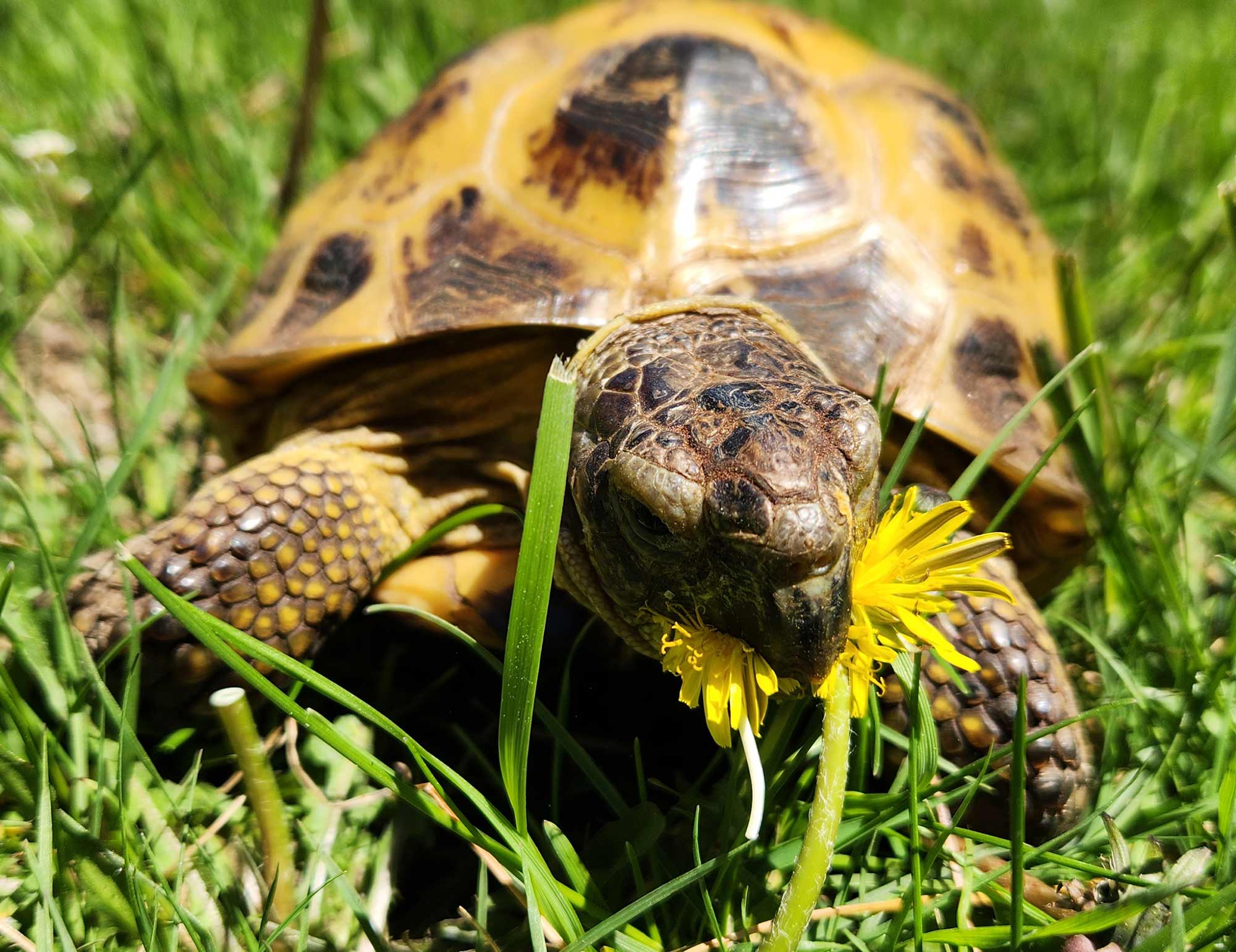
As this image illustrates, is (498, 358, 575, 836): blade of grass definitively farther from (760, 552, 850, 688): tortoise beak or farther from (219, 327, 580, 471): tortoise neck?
(219, 327, 580, 471): tortoise neck

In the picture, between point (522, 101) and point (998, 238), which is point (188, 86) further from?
point (998, 238)

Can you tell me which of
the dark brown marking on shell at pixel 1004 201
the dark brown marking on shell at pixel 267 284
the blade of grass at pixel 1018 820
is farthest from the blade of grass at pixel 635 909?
the dark brown marking on shell at pixel 1004 201

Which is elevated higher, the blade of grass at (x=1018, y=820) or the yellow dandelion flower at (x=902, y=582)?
the yellow dandelion flower at (x=902, y=582)

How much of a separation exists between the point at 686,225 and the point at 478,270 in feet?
1.63

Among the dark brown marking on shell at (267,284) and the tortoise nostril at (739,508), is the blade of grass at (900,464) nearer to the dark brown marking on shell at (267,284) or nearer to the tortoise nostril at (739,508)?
the tortoise nostril at (739,508)

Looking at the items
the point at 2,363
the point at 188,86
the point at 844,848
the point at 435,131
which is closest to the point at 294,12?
the point at 188,86

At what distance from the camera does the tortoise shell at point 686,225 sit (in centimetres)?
229

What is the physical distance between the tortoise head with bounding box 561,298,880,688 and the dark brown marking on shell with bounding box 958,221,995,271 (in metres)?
0.90

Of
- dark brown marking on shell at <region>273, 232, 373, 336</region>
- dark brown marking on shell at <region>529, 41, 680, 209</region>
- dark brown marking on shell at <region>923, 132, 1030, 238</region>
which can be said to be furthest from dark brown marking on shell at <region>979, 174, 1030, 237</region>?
dark brown marking on shell at <region>273, 232, 373, 336</region>

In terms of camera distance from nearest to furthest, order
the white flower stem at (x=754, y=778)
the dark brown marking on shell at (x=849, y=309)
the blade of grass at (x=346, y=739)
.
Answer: the white flower stem at (x=754, y=778), the blade of grass at (x=346, y=739), the dark brown marking on shell at (x=849, y=309)

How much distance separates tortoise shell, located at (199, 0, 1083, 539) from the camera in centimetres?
229

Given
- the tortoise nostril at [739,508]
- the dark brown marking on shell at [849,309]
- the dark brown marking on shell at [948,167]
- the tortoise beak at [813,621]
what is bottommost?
the tortoise beak at [813,621]

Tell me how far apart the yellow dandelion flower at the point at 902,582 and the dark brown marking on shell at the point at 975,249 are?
1250 mm

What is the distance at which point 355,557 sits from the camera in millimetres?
2215
